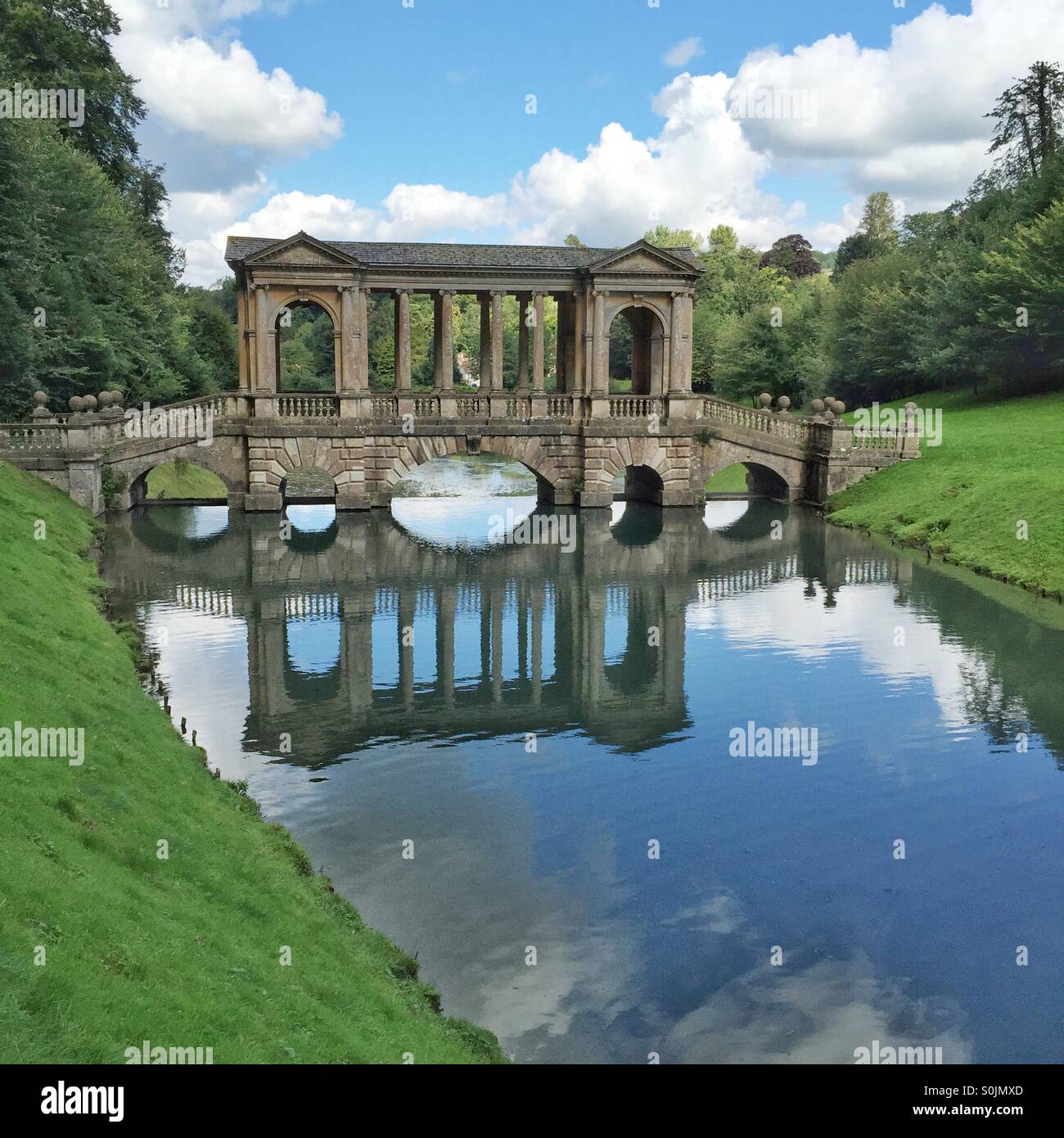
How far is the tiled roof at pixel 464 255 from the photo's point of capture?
1993 inches

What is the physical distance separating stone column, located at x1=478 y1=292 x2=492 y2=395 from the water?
60.3 feet

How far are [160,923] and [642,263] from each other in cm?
4371

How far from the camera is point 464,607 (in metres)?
33.8

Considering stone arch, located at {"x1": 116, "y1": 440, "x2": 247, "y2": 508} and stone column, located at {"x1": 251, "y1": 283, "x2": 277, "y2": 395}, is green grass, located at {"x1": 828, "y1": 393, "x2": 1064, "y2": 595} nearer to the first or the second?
stone column, located at {"x1": 251, "y1": 283, "x2": 277, "y2": 395}

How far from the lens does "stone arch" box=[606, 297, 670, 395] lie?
5212cm

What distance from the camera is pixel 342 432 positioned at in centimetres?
5028

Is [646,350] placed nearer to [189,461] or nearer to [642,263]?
[642,263]

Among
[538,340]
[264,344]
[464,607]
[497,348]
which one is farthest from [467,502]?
[464,607]

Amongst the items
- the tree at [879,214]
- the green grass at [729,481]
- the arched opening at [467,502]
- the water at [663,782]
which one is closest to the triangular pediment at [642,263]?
the arched opening at [467,502]

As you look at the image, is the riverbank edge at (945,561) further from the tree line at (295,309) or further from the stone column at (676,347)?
the tree line at (295,309)

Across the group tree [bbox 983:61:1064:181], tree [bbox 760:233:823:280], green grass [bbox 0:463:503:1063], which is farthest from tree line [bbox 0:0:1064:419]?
tree [bbox 760:233:823:280]
